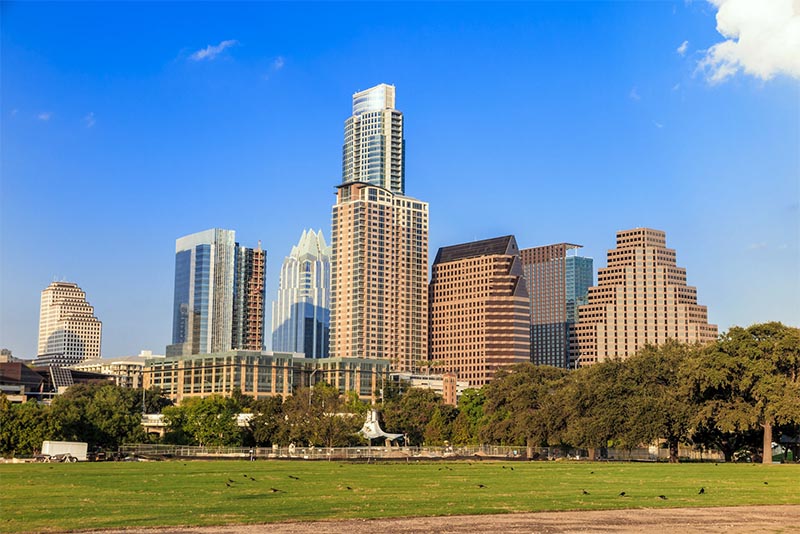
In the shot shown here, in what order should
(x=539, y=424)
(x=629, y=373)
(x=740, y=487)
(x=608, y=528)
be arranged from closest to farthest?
(x=608, y=528) < (x=740, y=487) < (x=629, y=373) < (x=539, y=424)

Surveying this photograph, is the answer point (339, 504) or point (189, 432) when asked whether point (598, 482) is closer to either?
point (339, 504)

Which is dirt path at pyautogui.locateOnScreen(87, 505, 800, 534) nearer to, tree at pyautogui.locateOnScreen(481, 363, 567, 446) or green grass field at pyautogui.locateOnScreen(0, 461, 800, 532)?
green grass field at pyautogui.locateOnScreen(0, 461, 800, 532)

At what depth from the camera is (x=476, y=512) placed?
36750mm

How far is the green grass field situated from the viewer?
34.7 meters

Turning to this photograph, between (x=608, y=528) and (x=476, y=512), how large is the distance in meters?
5.75

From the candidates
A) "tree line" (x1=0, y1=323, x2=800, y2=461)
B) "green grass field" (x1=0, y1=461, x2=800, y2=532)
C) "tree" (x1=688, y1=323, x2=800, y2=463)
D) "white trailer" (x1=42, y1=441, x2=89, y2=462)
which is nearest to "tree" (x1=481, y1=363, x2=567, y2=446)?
"tree line" (x1=0, y1=323, x2=800, y2=461)

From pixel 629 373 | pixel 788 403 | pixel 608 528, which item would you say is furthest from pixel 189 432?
→ pixel 608 528

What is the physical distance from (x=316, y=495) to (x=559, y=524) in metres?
13.2

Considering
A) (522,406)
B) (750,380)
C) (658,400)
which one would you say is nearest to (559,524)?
(750,380)

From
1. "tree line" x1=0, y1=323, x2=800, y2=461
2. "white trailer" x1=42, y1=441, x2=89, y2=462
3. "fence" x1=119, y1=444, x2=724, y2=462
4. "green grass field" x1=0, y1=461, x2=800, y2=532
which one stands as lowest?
"fence" x1=119, y1=444, x2=724, y2=462

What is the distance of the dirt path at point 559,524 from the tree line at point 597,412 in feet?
Answer: 200

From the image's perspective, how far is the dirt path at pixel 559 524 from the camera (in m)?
31.5

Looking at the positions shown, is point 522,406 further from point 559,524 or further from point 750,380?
point 559,524

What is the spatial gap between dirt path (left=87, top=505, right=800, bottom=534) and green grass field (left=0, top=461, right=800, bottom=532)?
145 centimetres
